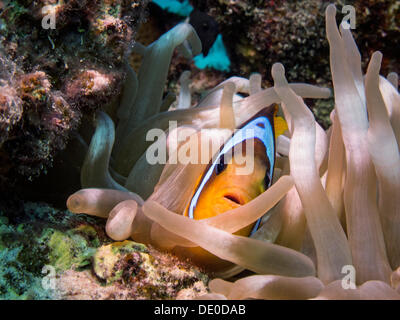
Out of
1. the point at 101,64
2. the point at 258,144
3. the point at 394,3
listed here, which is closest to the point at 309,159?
the point at 258,144

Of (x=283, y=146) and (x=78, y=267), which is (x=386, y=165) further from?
(x=78, y=267)

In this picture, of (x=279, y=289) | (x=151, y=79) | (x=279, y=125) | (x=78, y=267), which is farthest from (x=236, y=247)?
(x=151, y=79)

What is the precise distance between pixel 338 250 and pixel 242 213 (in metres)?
0.27

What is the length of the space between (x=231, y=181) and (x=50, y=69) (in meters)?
0.57

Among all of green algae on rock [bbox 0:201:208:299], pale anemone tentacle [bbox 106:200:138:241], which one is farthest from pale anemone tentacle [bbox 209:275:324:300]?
pale anemone tentacle [bbox 106:200:138:241]

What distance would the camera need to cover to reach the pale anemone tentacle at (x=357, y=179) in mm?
918

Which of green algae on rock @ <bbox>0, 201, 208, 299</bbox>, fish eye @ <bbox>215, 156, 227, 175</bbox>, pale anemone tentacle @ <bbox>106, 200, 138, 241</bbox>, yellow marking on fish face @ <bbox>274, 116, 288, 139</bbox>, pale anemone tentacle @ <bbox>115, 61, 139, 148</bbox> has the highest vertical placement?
pale anemone tentacle @ <bbox>115, 61, 139, 148</bbox>

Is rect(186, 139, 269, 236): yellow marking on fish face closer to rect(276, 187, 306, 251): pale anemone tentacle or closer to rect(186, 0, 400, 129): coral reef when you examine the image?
rect(276, 187, 306, 251): pale anemone tentacle

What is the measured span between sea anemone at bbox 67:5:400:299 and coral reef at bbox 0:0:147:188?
16 centimetres

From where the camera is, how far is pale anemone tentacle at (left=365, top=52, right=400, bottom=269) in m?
0.95

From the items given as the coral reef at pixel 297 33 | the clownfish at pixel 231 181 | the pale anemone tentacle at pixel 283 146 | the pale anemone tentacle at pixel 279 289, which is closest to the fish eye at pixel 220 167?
the clownfish at pixel 231 181

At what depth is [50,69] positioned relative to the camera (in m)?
0.94

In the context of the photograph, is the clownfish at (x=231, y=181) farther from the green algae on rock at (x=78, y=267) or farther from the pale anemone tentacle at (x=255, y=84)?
the pale anemone tentacle at (x=255, y=84)

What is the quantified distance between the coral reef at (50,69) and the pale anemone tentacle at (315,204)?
547 millimetres
